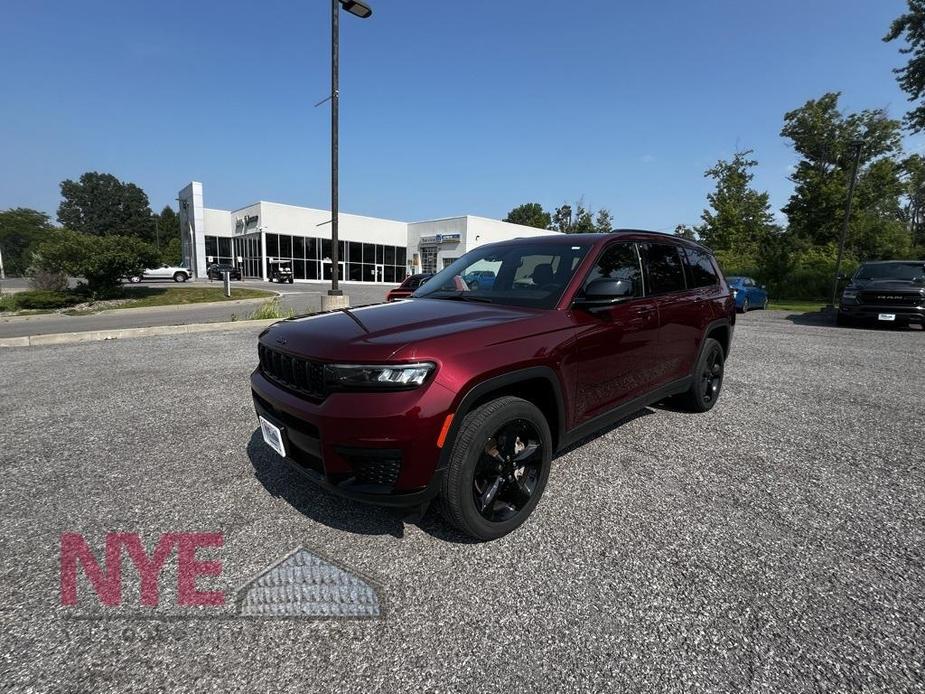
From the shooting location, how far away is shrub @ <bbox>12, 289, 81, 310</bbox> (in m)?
14.7

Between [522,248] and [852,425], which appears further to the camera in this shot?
[852,425]

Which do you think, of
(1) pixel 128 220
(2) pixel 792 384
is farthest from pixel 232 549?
(1) pixel 128 220

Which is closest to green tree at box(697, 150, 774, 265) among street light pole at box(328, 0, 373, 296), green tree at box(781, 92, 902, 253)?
green tree at box(781, 92, 902, 253)

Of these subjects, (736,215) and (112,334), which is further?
(736,215)

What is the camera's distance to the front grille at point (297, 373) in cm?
226

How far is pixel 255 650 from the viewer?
1782 millimetres

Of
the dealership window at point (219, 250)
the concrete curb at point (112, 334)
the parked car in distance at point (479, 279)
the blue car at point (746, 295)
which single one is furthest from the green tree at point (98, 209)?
the parked car in distance at point (479, 279)

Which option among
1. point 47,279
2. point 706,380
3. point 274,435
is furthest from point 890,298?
point 47,279

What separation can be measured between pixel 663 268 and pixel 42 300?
63.5 feet

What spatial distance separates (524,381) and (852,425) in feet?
13.4

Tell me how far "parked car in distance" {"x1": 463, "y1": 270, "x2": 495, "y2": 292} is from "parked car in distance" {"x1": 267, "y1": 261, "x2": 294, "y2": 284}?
33.6 metres

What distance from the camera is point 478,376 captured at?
7.23 ft

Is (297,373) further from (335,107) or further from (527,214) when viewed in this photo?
(527,214)

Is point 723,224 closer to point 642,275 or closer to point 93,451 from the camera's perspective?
point 642,275
